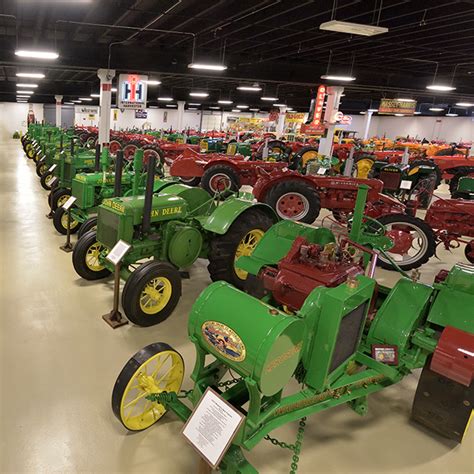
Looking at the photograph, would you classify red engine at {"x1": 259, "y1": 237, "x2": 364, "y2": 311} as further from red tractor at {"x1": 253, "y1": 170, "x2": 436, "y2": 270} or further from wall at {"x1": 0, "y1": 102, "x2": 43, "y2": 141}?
wall at {"x1": 0, "y1": 102, "x2": 43, "y2": 141}

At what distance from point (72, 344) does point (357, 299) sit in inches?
89.4

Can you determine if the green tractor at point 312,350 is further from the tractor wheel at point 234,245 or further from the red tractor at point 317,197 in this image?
the red tractor at point 317,197

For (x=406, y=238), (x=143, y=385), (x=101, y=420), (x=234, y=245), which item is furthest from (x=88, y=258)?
(x=406, y=238)

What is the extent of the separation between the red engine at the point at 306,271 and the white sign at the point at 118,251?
4.05 feet

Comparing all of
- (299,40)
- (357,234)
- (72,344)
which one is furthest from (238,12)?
(72,344)

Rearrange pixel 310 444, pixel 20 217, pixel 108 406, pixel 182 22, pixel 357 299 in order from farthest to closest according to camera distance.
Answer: pixel 182 22
pixel 20 217
pixel 108 406
pixel 310 444
pixel 357 299

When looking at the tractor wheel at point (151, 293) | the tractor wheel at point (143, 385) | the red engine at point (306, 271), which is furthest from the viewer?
the tractor wheel at point (151, 293)

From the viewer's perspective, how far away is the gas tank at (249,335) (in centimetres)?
175

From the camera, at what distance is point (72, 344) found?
10.6 feet

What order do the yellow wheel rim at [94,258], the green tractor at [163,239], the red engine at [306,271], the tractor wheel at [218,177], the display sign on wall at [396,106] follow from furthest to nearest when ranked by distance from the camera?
1. the display sign on wall at [396,106]
2. the tractor wheel at [218,177]
3. the yellow wheel rim at [94,258]
4. the green tractor at [163,239]
5. the red engine at [306,271]

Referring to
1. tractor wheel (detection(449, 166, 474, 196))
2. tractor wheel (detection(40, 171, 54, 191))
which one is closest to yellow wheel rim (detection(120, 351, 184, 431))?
tractor wheel (detection(40, 171, 54, 191))

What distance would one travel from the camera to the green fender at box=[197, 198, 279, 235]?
3.91 m

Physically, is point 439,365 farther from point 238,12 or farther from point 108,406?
point 238,12

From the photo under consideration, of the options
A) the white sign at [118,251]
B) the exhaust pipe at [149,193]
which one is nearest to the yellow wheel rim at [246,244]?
the exhaust pipe at [149,193]
